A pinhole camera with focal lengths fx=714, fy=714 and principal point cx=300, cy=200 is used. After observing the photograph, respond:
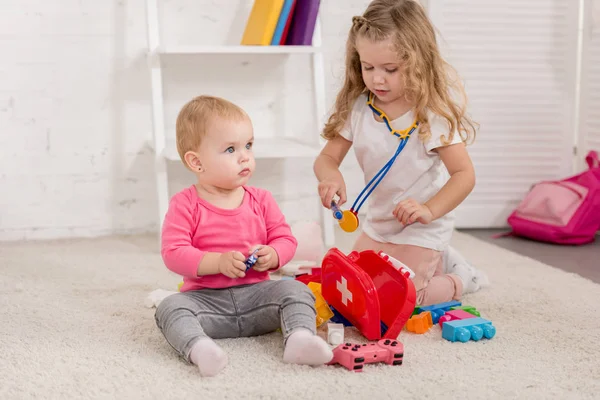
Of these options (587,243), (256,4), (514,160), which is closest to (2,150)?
(256,4)

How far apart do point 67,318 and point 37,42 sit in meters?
1.08

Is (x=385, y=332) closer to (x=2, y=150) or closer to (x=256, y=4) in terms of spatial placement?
(x=256, y=4)

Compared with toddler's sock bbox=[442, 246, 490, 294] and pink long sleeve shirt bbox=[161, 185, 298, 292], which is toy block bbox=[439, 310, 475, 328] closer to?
toddler's sock bbox=[442, 246, 490, 294]

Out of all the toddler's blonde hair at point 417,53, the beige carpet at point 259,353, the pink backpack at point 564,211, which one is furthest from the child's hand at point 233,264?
the pink backpack at point 564,211

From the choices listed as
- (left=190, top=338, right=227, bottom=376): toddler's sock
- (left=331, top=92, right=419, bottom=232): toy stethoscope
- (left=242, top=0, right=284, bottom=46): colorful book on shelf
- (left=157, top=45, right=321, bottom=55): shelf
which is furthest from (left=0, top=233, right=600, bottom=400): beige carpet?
(left=242, top=0, right=284, bottom=46): colorful book on shelf

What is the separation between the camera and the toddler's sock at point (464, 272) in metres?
1.60

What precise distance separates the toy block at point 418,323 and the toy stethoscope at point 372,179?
210 mm

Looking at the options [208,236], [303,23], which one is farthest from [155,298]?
[303,23]

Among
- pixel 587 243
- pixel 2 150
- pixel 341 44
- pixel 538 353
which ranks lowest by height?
pixel 587 243

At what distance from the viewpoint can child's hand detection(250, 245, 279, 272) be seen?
1.26m

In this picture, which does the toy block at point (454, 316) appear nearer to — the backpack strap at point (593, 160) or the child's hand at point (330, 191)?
the child's hand at point (330, 191)

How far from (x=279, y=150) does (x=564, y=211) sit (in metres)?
0.91

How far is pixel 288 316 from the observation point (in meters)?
1.20

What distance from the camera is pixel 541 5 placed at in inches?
94.3
